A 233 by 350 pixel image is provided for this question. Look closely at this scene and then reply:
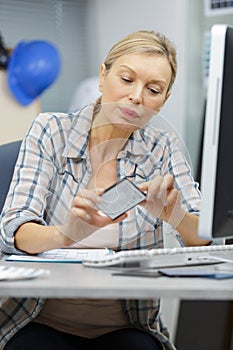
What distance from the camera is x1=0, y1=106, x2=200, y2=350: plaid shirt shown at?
1.38m

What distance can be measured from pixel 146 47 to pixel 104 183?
29 centimetres

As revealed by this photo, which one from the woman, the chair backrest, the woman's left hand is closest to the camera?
the woman's left hand

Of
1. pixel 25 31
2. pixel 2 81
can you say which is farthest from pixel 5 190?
pixel 25 31

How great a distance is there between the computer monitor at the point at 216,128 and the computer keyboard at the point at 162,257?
0.36ft

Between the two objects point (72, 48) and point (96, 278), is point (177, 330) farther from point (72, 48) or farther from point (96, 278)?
point (96, 278)

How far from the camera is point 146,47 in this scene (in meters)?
1.44

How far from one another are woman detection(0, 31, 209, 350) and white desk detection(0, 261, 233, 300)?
0.33 meters

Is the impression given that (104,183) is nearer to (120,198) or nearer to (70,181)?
(70,181)

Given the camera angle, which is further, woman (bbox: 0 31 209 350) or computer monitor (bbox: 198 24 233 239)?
woman (bbox: 0 31 209 350)

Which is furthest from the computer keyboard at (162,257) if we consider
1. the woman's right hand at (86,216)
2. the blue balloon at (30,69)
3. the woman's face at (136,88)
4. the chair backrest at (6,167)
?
the blue balloon at (30,69)

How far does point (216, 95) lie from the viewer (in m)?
1.08

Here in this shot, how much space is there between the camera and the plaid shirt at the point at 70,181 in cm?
138

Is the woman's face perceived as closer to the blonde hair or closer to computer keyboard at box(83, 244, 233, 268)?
the blonde hair

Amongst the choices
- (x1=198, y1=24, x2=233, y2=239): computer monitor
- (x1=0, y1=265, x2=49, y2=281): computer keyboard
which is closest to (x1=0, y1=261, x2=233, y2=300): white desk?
(x1=0, y1=265, x2=49, y2=281): computer keyboard
